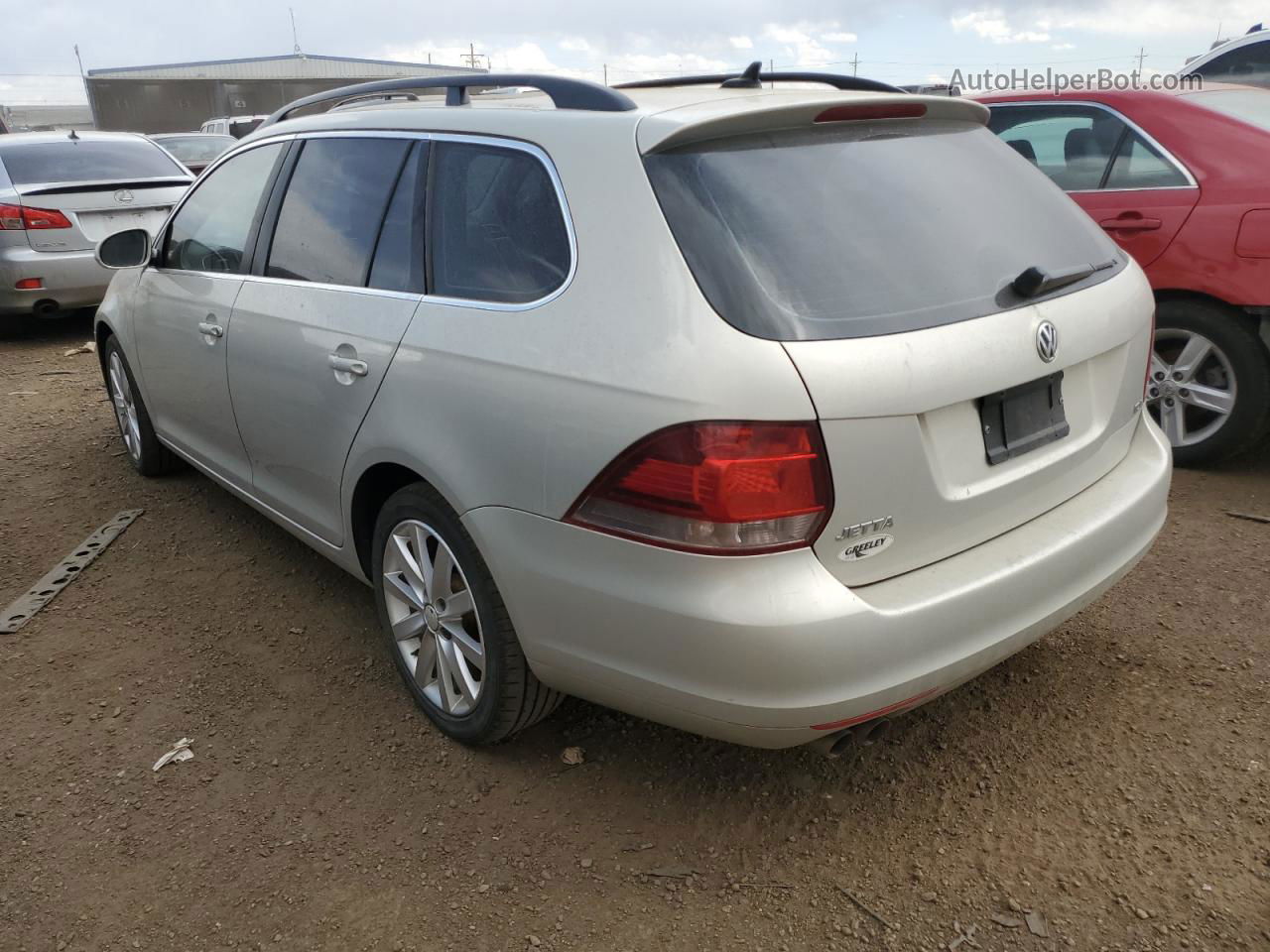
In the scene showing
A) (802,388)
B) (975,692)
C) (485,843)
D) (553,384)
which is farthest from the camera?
(975,692)

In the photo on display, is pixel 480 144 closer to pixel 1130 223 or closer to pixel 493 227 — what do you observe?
pixel 493 227

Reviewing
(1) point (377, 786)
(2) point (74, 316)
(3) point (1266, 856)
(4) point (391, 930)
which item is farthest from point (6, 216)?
(3) point (1266, 856)

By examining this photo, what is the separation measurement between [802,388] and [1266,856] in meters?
1.54

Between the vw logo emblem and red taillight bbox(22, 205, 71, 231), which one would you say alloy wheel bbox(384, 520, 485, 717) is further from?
red taillight bbox(22, 205, 71, 231)

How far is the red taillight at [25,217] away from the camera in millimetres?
7645

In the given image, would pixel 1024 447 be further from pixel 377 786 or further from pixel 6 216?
pixel 6 216

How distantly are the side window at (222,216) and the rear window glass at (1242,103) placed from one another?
3957mm

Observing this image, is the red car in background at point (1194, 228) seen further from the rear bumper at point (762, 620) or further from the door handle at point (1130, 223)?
the rear bumper at point (762, 620)

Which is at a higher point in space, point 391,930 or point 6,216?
point 6,216

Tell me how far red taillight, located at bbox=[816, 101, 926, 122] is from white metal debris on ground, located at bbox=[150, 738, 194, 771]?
2373mm

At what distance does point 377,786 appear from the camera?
2.75 metres

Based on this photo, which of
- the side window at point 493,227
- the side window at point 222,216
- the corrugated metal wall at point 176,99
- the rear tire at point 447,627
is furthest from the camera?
the corrugated metal wall at point 176,99

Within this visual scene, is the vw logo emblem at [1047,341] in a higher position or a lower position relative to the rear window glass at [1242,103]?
lower

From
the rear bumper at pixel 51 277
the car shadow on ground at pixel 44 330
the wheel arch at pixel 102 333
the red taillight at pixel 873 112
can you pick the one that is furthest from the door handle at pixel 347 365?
the car shadow on ground at pixel 44 330
